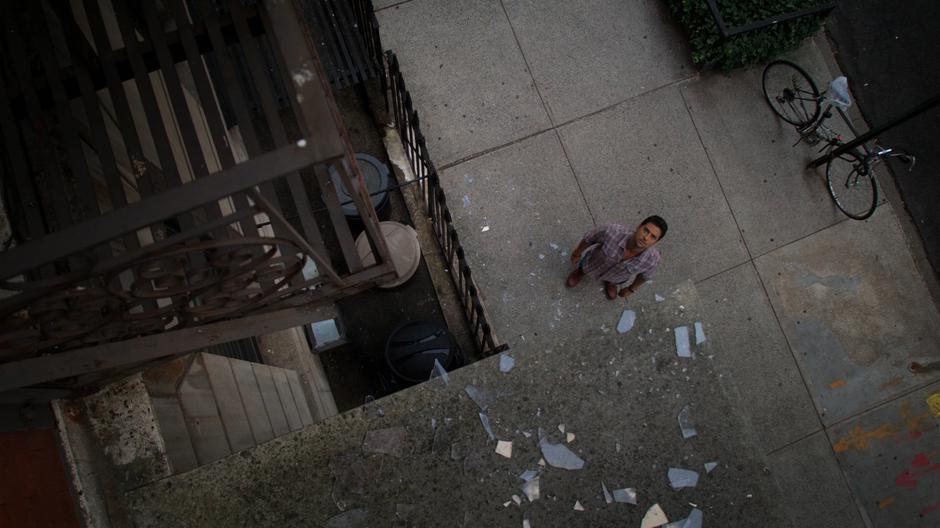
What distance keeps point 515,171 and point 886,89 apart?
15.9 ft

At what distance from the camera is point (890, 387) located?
5.96m

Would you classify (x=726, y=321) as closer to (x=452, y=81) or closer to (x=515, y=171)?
(x=515, y=171)

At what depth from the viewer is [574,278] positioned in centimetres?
509

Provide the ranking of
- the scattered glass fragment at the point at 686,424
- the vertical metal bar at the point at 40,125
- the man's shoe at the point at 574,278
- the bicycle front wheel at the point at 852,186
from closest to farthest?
1. the vertical metal bar at the point at 40,125
2. the scattered glass fragment at the point at 686,424
3. the man's shoe at the point at 574,278
4. the bicycle front wheel at the point at 852,186

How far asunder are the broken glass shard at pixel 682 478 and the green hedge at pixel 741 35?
455cm

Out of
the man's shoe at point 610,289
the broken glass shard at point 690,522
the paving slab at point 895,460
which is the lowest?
the paving slab at point 895,460

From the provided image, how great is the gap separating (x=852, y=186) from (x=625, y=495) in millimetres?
4915

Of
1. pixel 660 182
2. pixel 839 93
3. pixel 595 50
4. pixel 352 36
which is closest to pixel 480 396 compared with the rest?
pixel 660 182

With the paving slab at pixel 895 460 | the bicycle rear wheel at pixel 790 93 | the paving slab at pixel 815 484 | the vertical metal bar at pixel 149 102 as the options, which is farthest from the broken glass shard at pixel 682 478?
the bicycle rear wheel at pixel 790 93

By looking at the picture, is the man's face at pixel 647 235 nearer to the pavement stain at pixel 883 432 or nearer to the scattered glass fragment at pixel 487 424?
the scattered glass fragment at pixel 487 424

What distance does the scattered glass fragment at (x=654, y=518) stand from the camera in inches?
131

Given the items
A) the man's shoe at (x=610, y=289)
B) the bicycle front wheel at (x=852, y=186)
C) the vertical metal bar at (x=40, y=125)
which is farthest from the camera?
the bicycle front wheel at (x=852, y=186)

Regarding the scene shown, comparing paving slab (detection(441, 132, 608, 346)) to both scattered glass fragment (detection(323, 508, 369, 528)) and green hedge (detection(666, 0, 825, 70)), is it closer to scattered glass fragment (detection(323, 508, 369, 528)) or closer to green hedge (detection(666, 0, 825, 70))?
green hedge (detection(666, 0, 825, 70))

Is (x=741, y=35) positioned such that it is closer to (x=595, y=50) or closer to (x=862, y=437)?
(x=595, y=50)
